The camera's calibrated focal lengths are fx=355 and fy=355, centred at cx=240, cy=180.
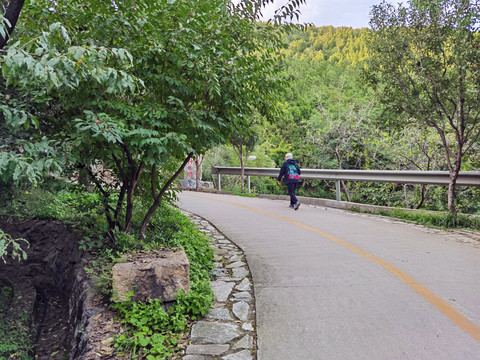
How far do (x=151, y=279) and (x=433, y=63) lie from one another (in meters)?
7.95

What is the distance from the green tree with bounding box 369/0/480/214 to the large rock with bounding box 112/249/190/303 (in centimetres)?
694

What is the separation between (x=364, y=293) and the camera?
418 centimetres

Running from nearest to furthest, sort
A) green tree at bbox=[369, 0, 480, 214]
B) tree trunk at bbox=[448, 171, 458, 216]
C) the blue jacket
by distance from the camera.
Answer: green tree at bbox=[369, 0, 480, 214]
tree trunk at bbox=[448, 171, 458, 216]
the blue jacket

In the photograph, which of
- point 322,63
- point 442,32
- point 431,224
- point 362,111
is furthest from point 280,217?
point 322,63

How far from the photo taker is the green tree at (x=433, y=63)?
7.43 meters

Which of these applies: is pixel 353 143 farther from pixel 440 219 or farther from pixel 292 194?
pixel 440 219

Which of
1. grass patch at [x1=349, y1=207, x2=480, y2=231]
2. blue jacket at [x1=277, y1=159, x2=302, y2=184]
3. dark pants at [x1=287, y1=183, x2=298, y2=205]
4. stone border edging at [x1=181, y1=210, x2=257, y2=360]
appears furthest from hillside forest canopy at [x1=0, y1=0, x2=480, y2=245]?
dark pants at [x1=287, y1=183, x2=298, y2=205]

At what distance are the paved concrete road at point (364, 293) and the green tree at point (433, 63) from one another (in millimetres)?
2782

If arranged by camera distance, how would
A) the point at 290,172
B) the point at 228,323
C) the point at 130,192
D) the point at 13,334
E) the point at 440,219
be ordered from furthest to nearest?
the point at 290,172 < the point at 440,219 < the point at 13,334 < the point at 130,192 < the point at 228,323

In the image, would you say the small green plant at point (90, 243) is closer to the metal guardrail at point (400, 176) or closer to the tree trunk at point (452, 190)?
the tree trunk at point (452, 190)

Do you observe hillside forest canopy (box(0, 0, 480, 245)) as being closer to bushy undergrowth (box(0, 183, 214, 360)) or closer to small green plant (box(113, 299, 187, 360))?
bushy undergrowth (box(0, 183, 214, 360))

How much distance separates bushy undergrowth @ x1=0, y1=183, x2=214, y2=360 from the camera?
3.24 metres

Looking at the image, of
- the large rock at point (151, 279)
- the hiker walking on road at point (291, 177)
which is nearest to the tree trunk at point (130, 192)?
the large rock at point (151, 279)

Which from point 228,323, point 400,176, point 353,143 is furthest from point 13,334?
point 353,143
